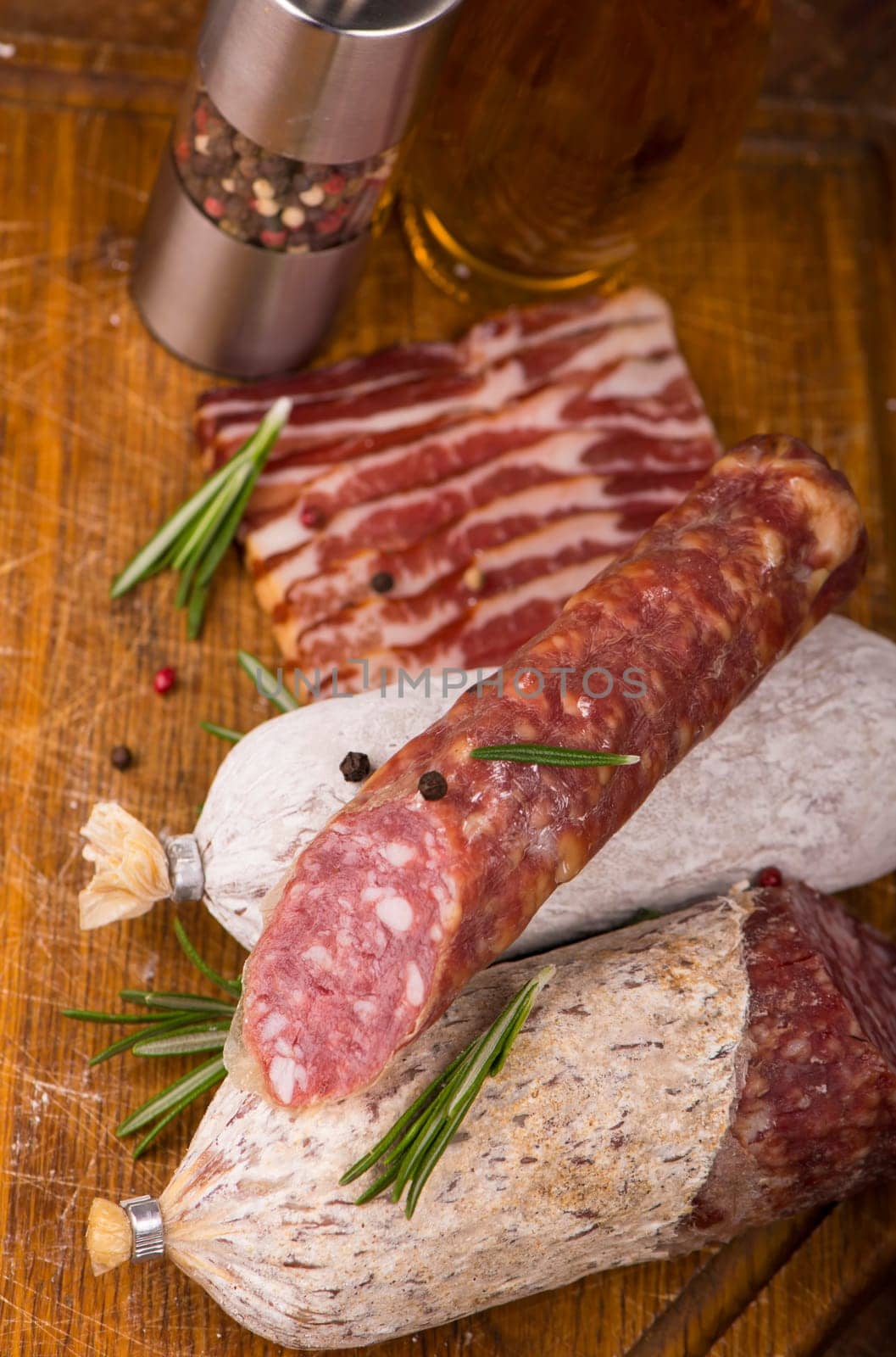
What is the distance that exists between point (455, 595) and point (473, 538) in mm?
110

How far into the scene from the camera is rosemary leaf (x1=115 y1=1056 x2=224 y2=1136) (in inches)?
71.2

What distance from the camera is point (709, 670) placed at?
1.76 metres

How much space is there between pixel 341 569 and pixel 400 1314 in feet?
3.72

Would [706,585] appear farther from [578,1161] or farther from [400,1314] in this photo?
[400,1314]

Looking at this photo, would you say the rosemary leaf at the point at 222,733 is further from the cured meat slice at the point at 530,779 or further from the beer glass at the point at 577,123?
the beer glass at the point at 577,123

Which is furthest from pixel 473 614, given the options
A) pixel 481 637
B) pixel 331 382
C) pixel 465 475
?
pixel 331 382

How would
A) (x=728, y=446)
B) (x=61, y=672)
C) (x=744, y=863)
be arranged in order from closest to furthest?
(x=744, y=863) → (x=61, y=672) → (x=728, y=446)

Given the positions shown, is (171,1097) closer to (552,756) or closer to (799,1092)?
(552,756)

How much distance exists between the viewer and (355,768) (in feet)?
5.82

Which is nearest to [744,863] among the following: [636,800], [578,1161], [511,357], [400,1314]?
[636,800]

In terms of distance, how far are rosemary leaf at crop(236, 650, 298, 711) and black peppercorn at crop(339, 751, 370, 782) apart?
0.28m

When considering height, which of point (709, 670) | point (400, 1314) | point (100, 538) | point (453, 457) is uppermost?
point (709, 670)

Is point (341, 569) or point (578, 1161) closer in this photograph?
point (578, 1161)

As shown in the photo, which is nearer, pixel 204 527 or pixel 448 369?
pixel 204 527
